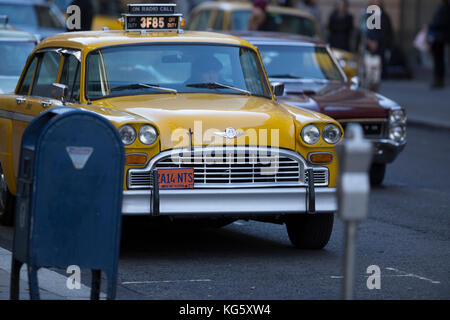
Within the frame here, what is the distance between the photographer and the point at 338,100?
12.3m

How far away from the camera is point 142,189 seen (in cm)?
805

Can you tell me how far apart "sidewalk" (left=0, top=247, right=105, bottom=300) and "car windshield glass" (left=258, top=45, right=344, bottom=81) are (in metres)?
6.48

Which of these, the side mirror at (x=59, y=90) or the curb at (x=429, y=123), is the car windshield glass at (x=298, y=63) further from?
the curb at (x=429, y=123)

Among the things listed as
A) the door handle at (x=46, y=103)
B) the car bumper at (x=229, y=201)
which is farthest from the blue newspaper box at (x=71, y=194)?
the door handle at (x=46, y=103)

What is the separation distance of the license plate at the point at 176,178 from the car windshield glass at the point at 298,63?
5.53 m

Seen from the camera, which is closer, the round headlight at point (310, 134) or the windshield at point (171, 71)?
the round headlight at point (310, 134)

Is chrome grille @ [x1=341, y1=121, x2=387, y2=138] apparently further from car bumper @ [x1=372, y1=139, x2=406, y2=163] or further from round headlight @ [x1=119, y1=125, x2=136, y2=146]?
round headlight @ [x1=119, y1=125, x2=136, y2=146]

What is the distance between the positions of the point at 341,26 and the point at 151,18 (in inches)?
478

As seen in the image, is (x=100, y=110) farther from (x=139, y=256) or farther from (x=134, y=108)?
(x=139, y=256)

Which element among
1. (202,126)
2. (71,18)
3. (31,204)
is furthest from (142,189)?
(71,18)

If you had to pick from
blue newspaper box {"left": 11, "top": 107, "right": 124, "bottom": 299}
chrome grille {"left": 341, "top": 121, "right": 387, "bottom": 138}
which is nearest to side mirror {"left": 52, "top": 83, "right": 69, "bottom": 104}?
blue newspaper box {"left": 11, "top": 107, "right": 124, "bottom": 299}

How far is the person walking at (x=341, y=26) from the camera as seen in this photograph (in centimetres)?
2159

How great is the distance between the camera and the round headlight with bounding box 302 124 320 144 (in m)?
8.37
